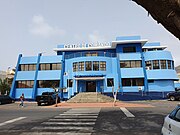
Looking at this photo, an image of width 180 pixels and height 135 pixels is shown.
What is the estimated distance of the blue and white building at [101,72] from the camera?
36688mm

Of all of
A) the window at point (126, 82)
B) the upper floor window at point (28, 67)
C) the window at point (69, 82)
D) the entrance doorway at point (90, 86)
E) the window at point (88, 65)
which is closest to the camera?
the window at point (88, 65)

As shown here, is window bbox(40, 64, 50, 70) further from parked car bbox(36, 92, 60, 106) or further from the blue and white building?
parked car bbox(36, 92, 60, 106)

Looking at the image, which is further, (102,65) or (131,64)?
(131,64)

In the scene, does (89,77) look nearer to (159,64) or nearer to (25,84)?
(159,64)

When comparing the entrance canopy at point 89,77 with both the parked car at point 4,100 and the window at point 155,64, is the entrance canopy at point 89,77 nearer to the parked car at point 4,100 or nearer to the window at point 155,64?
the window at point 155,64

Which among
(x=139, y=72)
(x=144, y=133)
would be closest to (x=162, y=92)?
(x=139, y=72)

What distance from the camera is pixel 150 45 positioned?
155 feet

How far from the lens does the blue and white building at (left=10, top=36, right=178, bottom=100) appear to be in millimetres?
36688

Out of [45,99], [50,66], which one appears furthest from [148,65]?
[45,99]

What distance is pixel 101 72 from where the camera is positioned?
120ft

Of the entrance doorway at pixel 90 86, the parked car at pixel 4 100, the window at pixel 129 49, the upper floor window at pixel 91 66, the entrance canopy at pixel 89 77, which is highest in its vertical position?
the window at pixel 129 49

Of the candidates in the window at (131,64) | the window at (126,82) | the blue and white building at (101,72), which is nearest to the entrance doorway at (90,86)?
the blue and white building at (101,72)

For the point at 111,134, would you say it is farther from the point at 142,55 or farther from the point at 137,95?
the point at 142,55

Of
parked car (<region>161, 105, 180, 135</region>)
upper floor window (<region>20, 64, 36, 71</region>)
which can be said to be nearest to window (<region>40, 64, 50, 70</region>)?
upper floor window (<region>20, 64, 36, 71</region>)
